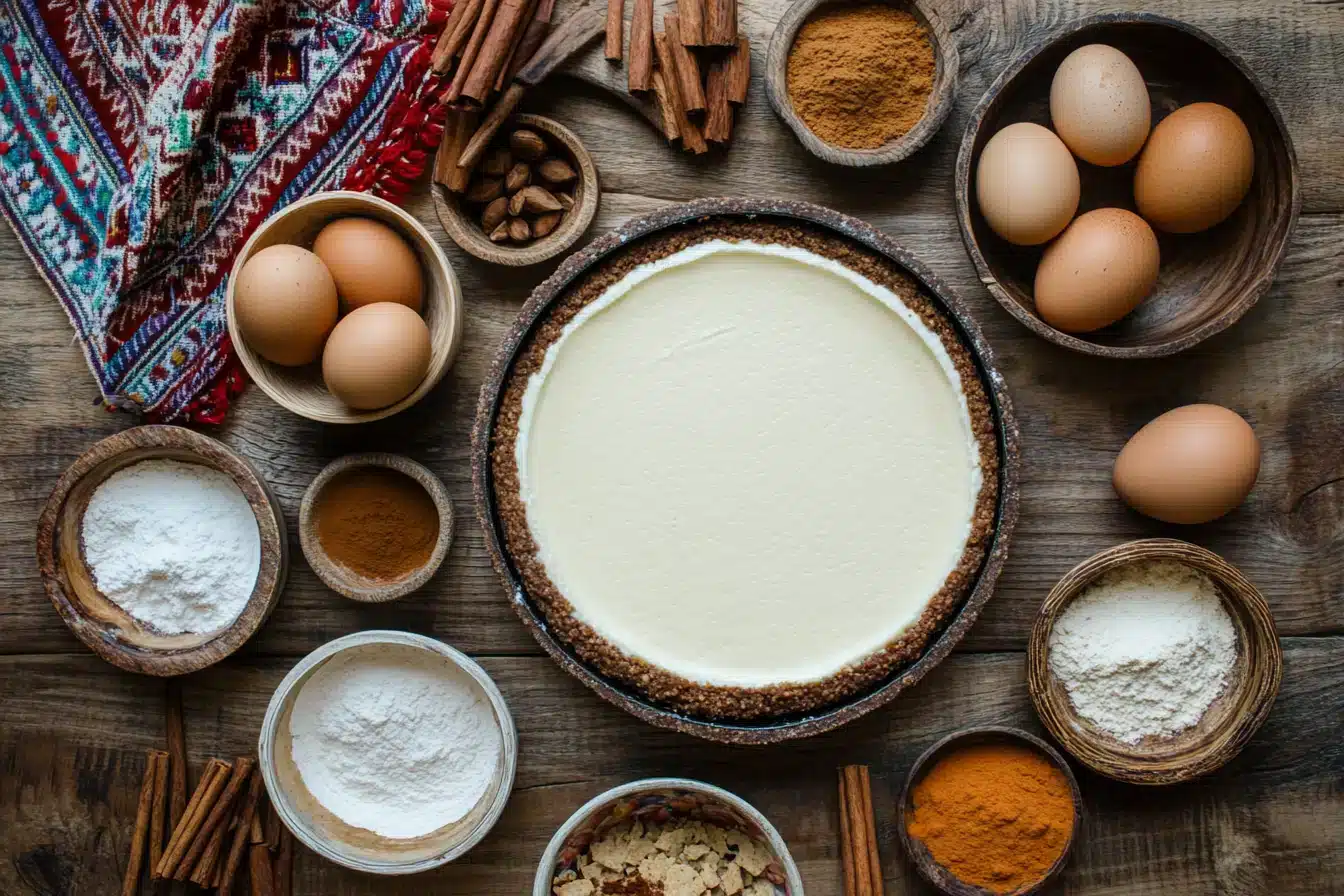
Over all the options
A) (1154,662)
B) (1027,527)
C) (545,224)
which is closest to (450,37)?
(545,224)

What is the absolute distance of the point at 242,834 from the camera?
4.57 feet

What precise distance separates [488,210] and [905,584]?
29.9 inches

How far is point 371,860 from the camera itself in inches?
52.1

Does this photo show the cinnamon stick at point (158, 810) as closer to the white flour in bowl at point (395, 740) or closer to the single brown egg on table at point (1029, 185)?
the white flour in bowl at point (395, 740)

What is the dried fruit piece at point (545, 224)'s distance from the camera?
53.7 inches

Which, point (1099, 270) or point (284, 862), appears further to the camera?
point (284, 862)

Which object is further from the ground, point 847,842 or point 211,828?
point 847,842

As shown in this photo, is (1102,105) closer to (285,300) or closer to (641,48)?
(641,48)

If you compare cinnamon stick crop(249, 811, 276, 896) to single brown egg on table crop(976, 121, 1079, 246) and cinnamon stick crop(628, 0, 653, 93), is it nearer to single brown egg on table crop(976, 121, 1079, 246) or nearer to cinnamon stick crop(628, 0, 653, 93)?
cinnamon stick crop(628, 0, 653, 93)

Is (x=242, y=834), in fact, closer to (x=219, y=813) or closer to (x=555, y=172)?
(x=219, y=813)

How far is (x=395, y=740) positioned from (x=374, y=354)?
534 mm

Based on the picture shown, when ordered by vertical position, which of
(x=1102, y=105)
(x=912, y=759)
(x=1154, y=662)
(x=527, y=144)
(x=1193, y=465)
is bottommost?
(x=912, y=759)

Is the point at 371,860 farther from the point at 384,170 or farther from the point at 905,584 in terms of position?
the point at 384,170

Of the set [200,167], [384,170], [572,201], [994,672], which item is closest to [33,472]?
[200,167]
